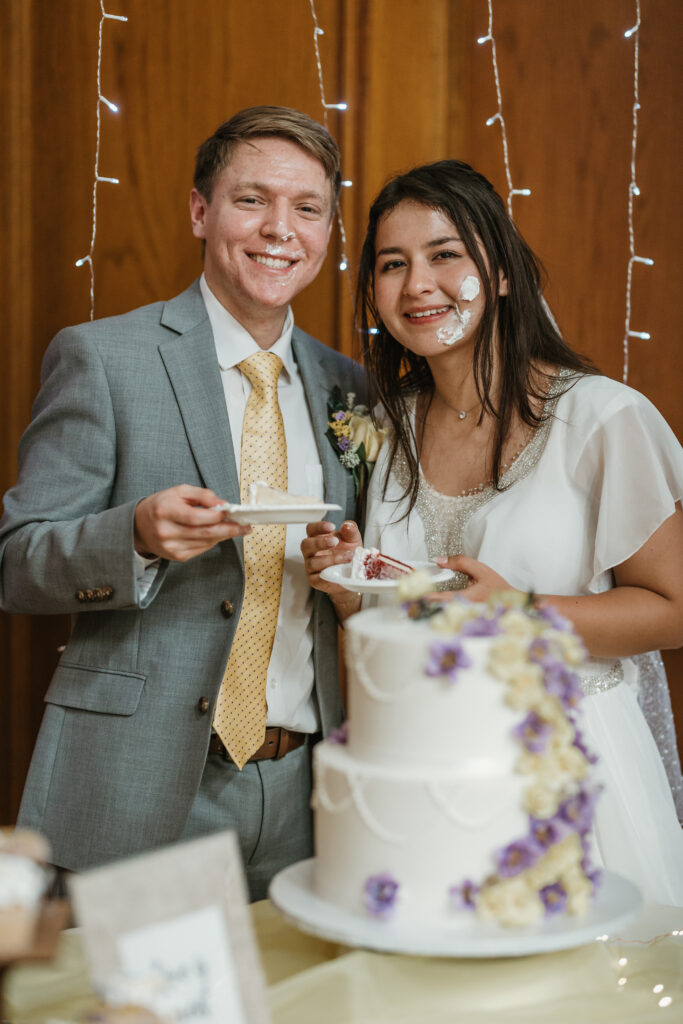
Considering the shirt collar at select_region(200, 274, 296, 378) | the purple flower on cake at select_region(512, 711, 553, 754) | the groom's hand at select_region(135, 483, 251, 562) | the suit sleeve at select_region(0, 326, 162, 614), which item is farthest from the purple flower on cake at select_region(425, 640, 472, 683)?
the shirt collar at select_region(200, 274, 296, 378)

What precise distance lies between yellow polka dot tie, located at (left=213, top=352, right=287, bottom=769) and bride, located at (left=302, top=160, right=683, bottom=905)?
0.14 meters

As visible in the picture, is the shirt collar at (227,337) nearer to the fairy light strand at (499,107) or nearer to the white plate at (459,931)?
the fairy light strand at (499,107)

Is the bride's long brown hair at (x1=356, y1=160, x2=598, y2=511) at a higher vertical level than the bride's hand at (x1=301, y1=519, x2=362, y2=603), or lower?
higher

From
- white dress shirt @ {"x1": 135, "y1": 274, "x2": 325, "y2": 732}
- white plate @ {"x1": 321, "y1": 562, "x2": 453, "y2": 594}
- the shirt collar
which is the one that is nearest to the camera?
white plate @ {"x1": 321, "y1": 562, "x2": 453, "y2": 594}

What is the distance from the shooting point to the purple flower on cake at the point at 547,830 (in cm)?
130

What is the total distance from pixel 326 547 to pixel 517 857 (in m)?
1.07

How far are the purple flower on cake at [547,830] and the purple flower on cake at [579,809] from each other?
11mm

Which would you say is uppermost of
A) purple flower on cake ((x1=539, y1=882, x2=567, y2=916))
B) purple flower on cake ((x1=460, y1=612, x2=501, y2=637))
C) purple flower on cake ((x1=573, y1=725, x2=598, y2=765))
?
purple flower on cake ((x1=460, y1=612, x2=501, y2=637))

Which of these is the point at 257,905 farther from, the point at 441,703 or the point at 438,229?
the point at 438,229

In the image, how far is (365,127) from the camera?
3197mm

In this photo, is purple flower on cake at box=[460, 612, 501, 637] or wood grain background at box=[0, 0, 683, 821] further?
wood grain background at box=[0, 0, 683, 821]

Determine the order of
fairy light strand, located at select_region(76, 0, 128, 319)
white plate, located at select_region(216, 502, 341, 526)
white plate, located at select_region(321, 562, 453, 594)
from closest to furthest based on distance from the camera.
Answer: white plate, located at select_region(216, 502, 341, 526) < white plate, located at select_region(321, 562, 453, 594) < fairy light strand, located at select_region(76, 0, 128, 319)

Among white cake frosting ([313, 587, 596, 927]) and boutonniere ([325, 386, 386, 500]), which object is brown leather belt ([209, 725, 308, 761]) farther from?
white cake frosting ([313, 587, 596, 927])

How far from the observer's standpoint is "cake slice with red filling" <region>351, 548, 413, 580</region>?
2.12m
